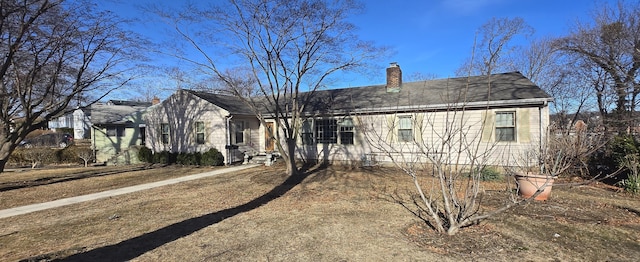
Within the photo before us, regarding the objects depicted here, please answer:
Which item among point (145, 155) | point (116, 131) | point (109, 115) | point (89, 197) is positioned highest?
point (109, 115)

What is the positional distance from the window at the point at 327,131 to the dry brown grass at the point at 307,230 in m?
6.45

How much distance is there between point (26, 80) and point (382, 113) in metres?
13.1

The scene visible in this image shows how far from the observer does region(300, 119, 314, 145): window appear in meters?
16.0

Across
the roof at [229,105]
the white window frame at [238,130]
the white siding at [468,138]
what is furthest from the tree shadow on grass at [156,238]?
the roof at [229,105]

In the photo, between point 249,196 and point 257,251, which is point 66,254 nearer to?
point 257,251

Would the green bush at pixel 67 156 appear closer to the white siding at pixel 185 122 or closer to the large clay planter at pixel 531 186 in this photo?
the white siding at pixel 185 122

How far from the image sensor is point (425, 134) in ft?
43.4

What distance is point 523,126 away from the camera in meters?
11.5

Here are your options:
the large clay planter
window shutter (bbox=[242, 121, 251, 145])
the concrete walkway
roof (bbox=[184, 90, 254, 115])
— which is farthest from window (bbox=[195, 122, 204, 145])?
the large clay planter

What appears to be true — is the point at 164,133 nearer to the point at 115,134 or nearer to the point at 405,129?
the point at 115,134

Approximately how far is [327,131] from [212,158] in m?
5.79

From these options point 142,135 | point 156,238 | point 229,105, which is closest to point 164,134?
point 142,135

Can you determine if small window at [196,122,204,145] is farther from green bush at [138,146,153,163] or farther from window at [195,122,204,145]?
green bush at [138,146,153,163]

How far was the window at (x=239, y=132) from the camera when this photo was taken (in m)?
16.7
